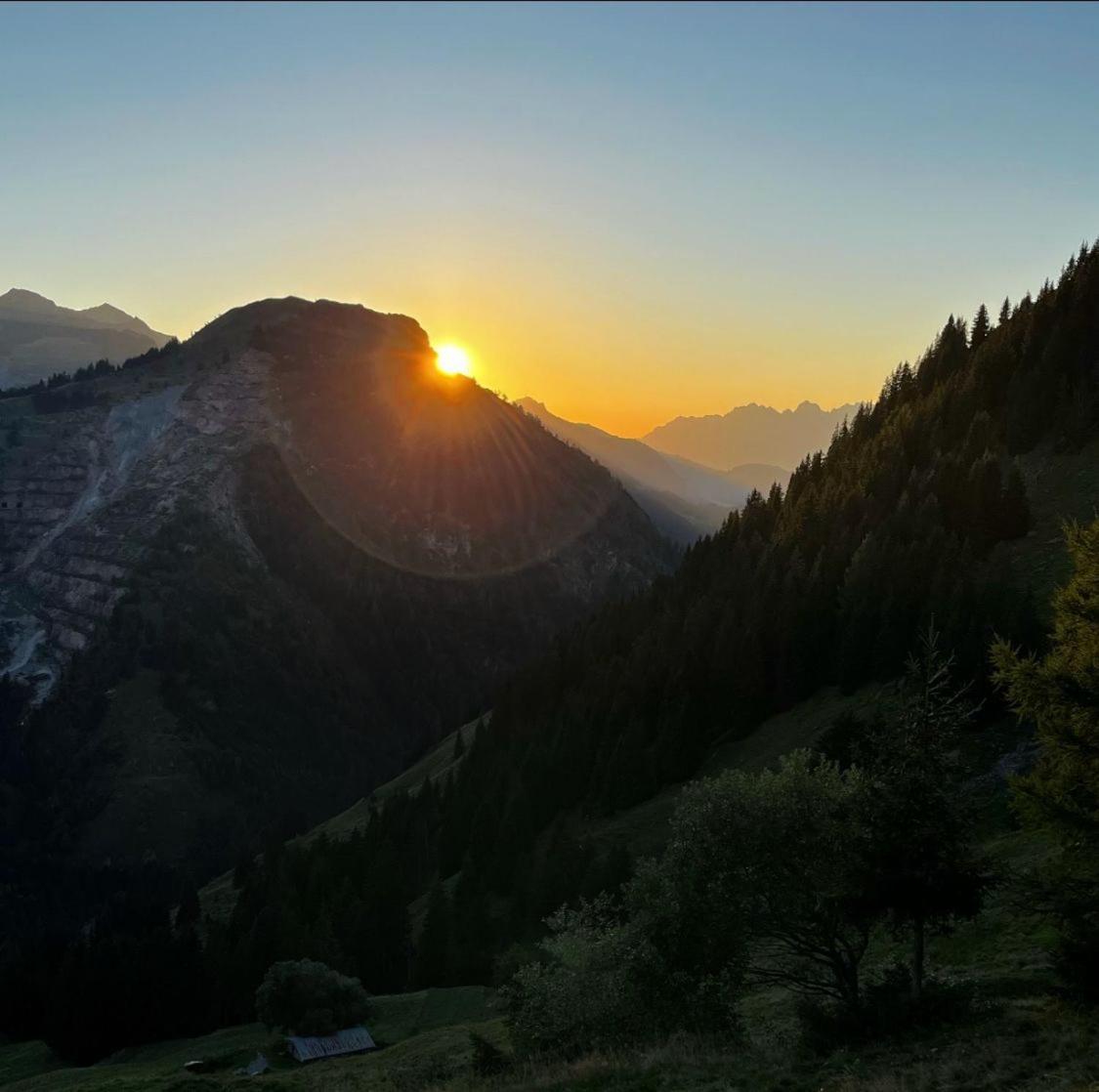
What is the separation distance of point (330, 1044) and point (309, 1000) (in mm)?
4672

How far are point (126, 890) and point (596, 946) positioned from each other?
544 feet

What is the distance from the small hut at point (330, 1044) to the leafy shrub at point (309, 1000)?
0.65 metres

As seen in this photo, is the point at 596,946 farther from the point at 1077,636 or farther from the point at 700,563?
the point at 700,563

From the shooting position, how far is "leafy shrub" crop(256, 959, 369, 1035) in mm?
69500

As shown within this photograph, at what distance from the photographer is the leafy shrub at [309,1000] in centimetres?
6950

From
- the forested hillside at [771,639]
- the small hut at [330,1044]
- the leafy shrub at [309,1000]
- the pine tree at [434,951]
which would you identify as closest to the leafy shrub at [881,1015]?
the forested hillside at [771,639]

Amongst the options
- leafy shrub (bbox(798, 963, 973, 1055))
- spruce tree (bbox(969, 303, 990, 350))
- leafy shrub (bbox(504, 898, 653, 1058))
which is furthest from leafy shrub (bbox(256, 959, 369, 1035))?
spruce tree (bbox(969, 303, 990, 350))

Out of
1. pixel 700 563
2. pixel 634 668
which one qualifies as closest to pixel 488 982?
pixel 634 668

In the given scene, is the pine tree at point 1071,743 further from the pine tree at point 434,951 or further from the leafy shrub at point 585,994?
the pine tree at point 434,951

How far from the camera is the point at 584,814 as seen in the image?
326 feet

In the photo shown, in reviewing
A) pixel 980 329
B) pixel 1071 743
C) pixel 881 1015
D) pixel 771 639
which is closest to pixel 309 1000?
pixel 881 1015

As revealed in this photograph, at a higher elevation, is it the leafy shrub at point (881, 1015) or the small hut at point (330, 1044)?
the leafy shrub at point (881, 1015)

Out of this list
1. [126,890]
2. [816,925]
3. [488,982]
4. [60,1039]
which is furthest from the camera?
[126,890]

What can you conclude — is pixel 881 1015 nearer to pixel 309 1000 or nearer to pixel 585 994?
pixel 585 994
